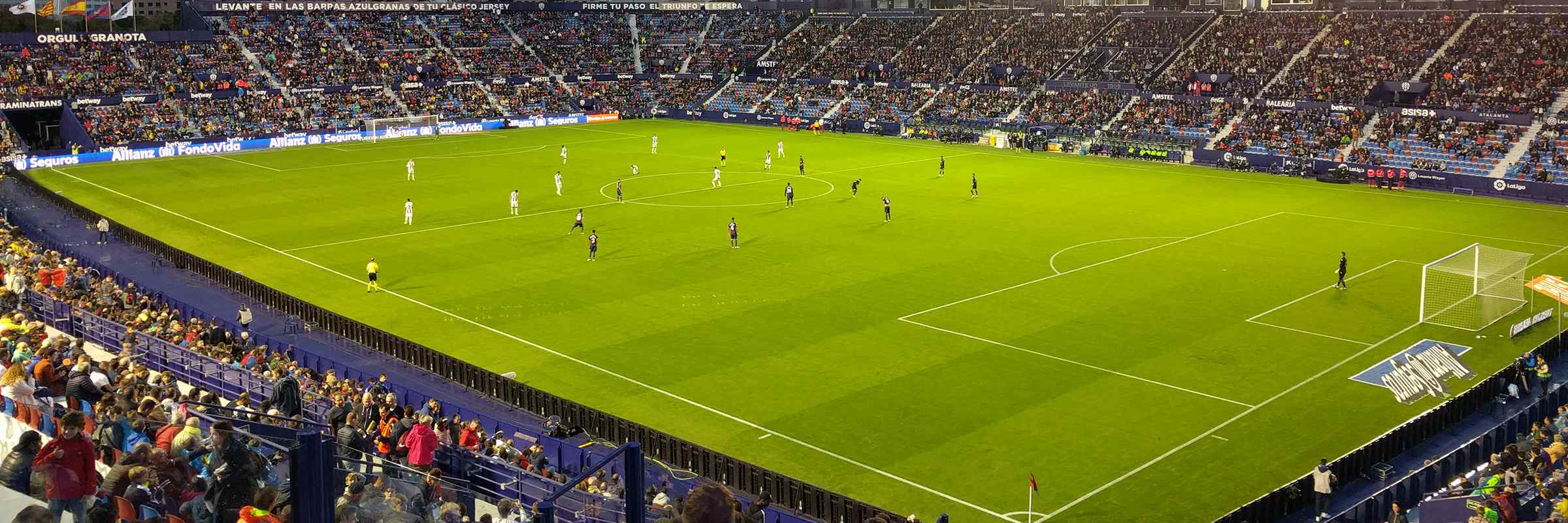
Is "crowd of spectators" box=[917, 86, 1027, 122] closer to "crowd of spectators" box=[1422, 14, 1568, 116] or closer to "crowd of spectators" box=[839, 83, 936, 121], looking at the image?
"crowd of spectators" box=[839, 83, 936, 121]

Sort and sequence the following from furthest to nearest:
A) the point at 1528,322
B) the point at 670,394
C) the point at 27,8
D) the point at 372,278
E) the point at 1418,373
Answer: the point at 27,8, the point at 372,278, the point at 1528,322, the point at 1418,373, the point at 670,394

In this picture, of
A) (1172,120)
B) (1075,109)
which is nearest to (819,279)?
(1172,120)

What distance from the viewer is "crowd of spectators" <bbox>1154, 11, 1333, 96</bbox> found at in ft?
275

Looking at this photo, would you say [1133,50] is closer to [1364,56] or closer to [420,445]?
[1364,56]

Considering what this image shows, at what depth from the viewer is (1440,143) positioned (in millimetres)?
68375

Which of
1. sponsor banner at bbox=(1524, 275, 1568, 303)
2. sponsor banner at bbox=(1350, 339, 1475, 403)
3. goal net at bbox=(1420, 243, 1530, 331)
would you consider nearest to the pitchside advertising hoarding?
sponsor banner at bbox=(1350, 339, 1475, 403)

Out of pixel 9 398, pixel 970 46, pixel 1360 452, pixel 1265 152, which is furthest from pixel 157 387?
pixel 970 46

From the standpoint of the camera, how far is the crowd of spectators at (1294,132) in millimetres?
→ 72375

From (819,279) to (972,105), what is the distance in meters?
56.5

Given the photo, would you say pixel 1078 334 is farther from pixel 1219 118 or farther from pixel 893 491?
pixel 1219 118

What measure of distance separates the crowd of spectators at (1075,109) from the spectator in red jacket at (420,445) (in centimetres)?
7268

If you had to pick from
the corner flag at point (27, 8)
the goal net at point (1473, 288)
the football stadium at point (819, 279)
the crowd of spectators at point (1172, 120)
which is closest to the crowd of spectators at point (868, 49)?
the football stadium at point (819, 279)

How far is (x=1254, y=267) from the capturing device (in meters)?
45.0

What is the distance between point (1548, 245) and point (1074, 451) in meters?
32.8
